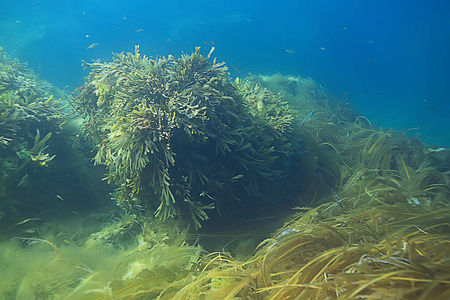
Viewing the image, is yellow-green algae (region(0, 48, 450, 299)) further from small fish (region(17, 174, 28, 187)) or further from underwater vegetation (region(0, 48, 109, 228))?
small fish (region(17, 174, 28, 187))

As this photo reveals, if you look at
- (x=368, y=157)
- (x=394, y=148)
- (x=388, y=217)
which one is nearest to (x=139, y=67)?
(x=388, y=217)

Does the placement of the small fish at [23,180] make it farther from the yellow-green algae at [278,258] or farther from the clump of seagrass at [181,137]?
the clump of seagrass at [181,137]

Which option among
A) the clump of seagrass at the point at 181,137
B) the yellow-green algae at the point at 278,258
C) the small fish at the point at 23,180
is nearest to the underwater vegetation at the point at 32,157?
the small fish at the point at 23,180

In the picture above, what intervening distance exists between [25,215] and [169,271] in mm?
2700

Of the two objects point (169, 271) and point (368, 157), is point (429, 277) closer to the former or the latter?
point (169, 271)

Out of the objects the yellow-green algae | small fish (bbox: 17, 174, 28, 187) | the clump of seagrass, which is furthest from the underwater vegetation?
the clump of seagrass

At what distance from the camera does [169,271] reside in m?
1.80

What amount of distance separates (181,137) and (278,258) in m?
2.14

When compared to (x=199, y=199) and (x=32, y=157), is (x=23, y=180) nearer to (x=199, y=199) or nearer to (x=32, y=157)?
(x=32, y=157)

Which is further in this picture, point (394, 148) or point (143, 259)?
point (394, 148)

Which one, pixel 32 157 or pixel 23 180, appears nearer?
pixel 23 180

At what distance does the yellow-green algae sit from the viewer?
3.83 ft

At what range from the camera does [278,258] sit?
5.21 feet

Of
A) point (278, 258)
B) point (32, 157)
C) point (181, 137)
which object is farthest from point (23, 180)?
point (278, 258)
